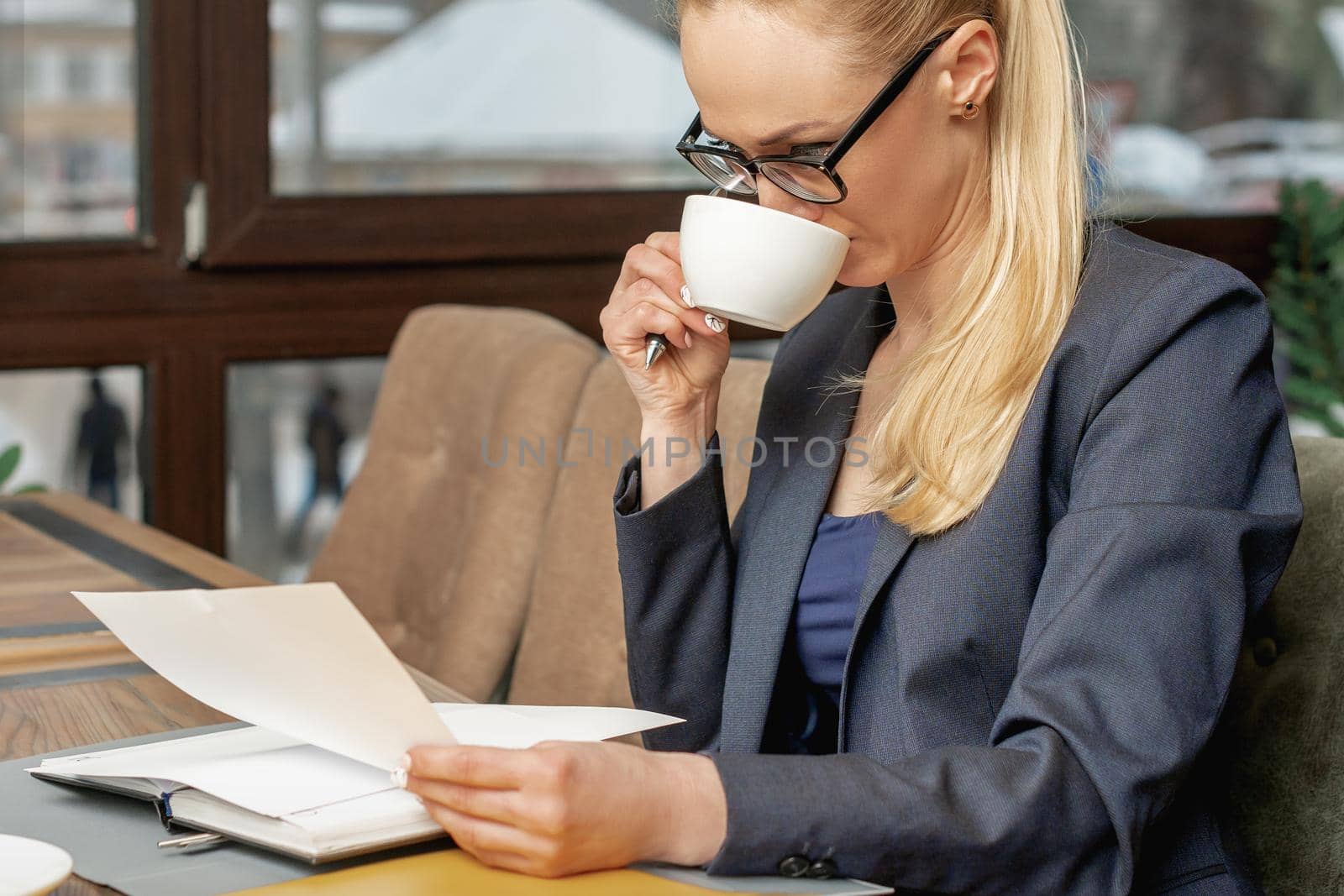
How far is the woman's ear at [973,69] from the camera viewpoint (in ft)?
3.36

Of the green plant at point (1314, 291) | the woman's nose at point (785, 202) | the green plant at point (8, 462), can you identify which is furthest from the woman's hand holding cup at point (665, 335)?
the green plant at point (1314, 291)

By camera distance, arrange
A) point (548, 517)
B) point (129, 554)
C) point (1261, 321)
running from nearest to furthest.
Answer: point (1261, 321)
point (129, 554)
point (548, 517)

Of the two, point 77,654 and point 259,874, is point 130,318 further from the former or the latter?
point 259,874

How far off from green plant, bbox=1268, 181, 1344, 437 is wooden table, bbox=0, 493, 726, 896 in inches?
81.9

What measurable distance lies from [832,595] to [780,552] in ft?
0.20

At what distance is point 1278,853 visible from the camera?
1.05 m

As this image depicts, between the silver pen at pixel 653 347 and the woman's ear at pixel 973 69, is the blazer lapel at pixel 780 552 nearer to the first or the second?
the silver pen at pixel 653 347

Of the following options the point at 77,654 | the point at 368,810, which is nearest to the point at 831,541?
the point at 368,810

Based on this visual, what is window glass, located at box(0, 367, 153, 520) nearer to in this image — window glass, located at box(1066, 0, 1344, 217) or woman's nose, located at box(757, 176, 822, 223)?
woman's nose, located at box(757, 176, 822, 223)

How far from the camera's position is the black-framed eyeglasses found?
100cm

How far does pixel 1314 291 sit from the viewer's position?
109 inches

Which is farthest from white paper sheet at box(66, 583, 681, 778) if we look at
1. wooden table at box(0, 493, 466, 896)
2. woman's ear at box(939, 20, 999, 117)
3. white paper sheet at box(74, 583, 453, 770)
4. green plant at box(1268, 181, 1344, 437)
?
green plant at box(1268, 181, 1344, 437)

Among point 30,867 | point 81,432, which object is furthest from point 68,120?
point 30,867

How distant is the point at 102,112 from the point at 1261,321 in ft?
6.32
